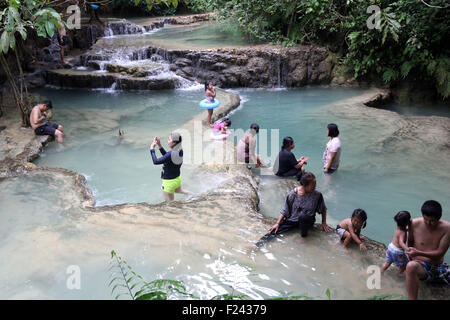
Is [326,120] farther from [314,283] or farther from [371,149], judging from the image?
[314,283]

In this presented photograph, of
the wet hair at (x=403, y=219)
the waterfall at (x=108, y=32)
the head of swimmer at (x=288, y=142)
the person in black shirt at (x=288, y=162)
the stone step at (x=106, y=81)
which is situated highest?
the waterfall at (x=108, y=32)

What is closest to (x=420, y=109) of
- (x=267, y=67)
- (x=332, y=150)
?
(x=267, y=67)

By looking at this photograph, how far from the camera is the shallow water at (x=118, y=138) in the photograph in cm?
654

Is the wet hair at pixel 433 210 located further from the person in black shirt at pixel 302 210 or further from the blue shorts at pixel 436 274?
the person in black shirt at pixel 302 210

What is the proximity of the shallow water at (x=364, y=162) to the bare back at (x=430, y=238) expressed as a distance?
1161mm

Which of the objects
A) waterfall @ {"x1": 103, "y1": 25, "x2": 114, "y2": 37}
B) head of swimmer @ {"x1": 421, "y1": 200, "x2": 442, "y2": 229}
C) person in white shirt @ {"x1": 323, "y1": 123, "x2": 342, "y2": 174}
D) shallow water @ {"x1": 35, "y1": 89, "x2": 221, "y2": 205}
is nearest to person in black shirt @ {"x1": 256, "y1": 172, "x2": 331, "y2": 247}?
head of swimmer @ {"x1": 421, "y1": 200, "x2": 442, "y2": 229}

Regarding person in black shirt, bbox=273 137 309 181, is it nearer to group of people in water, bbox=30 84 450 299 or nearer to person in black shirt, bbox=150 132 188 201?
group of people in water, bbox=30 84 450 299

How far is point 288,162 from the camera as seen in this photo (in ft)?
21.4

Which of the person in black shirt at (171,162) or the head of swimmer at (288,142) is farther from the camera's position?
the head of swimmer at (288,142)

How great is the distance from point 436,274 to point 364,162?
3939 mm

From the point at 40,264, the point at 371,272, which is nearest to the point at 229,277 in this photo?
the point at 371,272

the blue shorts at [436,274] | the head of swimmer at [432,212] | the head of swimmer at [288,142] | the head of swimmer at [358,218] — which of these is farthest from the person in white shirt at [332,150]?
the blue shorts at [436,274]

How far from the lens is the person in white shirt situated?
6.38 meters

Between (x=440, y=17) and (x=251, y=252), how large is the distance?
32.9 feet
